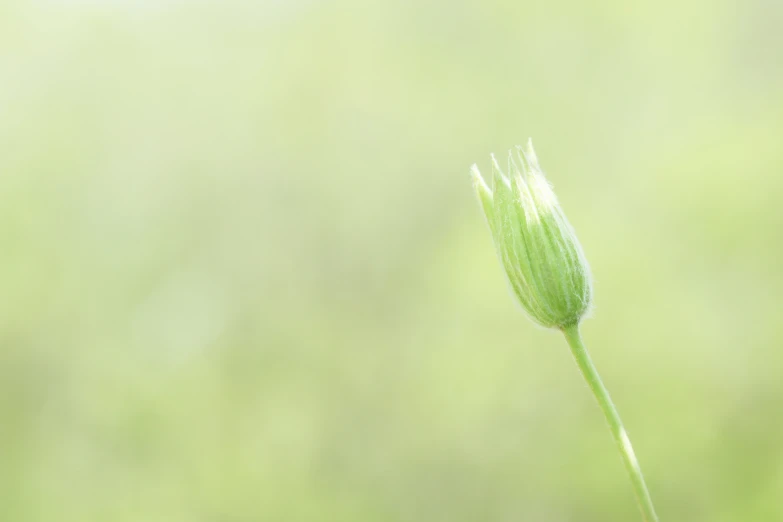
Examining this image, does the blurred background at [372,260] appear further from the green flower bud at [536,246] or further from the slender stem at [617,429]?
the slender stem at [617,429]

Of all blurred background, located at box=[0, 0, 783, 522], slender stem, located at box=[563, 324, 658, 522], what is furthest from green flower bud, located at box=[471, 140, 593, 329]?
blurred background, located at box=[0, 0, 783, 522]

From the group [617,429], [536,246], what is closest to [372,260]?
[536,246]

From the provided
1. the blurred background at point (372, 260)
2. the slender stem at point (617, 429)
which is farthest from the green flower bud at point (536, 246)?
the blurred background at point (372, 260)

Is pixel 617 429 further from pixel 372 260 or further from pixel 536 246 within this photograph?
pixel 372 260

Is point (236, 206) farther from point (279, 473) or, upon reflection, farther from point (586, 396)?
point (586, 396)

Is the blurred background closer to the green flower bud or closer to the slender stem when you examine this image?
the green flower bud

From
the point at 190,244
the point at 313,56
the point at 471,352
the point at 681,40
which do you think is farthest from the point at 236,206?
the point at 681,40

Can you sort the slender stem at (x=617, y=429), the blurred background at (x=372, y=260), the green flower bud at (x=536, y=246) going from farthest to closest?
the blurred background at (x=372, y=260)
the green flower bud at (x=536, y=246)
the slender stem at (x=617, y=429)

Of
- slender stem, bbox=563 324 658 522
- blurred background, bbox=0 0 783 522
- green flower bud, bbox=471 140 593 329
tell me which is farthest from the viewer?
blurred background, bbox=0 0 783 522

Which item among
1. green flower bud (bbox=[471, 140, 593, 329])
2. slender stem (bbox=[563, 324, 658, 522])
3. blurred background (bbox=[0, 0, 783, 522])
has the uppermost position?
blurred background (bbox=[0, 0, 783, 522])
